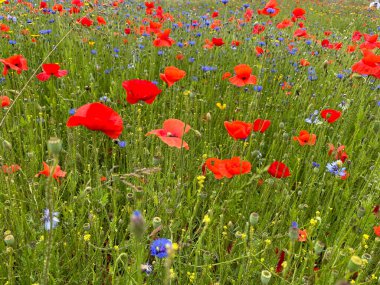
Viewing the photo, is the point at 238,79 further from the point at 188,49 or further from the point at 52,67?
the point at 188,49

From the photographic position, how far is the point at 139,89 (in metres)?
1.59

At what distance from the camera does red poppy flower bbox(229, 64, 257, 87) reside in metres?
2.38

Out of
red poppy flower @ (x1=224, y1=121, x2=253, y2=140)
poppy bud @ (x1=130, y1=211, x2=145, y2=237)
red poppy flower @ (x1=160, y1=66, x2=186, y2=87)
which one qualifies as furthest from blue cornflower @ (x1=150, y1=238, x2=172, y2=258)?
red poppy flower @ (x1=160, y1=66, x2=186, y2=87)

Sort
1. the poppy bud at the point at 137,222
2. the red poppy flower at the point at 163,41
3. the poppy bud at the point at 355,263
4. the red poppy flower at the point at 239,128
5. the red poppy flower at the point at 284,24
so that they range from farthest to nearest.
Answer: the red poppy flower at the point at 284,24, the red poppy flower at the point at 163,41, the red poppy flower at the point at 239,128, the poppy bud at the point at 355,263, the poppy bud at the point at 137,222

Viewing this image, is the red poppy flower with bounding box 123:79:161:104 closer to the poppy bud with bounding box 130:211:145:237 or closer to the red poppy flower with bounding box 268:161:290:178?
the red poppy flower with bounding box 268:161:290:178

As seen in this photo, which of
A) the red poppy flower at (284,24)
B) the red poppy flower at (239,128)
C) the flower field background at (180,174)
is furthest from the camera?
the red poppy flower at (284,24)

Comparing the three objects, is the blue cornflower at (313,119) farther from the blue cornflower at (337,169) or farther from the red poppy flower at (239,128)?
the red poppy flower at (239,128)

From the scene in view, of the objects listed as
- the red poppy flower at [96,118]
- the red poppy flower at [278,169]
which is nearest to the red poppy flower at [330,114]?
the red poppy flower at [278,169]

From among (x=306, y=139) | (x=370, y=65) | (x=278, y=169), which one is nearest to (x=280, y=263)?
(x=278, y=169)

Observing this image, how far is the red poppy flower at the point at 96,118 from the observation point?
1.27m

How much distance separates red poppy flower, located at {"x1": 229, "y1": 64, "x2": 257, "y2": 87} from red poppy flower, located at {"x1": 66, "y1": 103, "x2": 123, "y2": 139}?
1.25m

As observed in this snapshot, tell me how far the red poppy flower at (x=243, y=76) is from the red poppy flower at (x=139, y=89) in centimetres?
93

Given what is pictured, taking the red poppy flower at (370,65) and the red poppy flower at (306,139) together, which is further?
the red poppy flower at (370,65)

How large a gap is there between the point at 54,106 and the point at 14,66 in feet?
2.37
